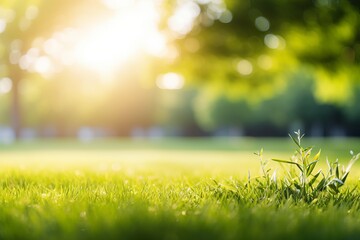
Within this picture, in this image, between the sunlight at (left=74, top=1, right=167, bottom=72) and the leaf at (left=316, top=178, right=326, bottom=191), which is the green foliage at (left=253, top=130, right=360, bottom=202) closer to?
the leaf at (left=316, top=178, right=326, bottom=191)

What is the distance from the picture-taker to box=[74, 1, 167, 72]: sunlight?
2262 centimetres

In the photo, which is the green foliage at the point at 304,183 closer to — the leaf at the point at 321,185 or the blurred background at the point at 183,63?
the leaf at the point at 321,185

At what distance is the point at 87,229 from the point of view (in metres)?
2.29

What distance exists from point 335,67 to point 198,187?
1677 centimetres

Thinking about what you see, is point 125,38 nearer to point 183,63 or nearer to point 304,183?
point 183,63

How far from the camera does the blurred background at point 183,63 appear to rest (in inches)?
764

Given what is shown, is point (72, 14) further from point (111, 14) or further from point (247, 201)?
point (247, 201)

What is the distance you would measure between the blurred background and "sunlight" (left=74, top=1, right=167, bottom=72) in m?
0.07

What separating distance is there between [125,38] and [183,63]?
575cm

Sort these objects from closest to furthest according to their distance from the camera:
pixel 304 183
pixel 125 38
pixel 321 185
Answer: pixel 304 183 → pixel 321 185 → pixel 125 38

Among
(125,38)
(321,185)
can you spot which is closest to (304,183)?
(321,185)

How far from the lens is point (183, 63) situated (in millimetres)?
21516

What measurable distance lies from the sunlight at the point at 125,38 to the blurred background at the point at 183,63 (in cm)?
7

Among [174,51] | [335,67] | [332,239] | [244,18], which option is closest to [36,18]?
[174,51]
